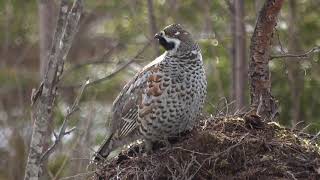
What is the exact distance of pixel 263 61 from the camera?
6.69 metres

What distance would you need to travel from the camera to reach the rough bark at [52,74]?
5875 millimetres

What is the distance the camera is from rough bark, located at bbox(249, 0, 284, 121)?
658cm

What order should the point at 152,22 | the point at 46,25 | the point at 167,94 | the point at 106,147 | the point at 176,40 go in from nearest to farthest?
the point at 167,94, the point at 176,40, the point at 106,147, the point at 46,25, the point at 152,22

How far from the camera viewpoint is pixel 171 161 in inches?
245

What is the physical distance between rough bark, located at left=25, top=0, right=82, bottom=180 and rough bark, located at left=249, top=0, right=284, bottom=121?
4.65 ft

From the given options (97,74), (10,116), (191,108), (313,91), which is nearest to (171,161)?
(191,108)

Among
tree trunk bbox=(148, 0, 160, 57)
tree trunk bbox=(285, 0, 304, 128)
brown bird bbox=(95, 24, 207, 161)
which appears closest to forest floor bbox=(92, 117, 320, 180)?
brown bird bbox=(95, 24, 207, 161)

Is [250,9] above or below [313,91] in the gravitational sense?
above

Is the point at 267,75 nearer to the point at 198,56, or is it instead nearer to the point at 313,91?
the point at 198,56

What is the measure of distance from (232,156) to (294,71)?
13.2ft

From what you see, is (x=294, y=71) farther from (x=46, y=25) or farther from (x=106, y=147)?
(x=106, y=147)

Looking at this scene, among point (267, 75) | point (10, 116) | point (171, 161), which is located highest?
point (267, 75)

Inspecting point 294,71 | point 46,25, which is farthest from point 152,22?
point 294,71

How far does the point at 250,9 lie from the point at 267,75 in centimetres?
456
